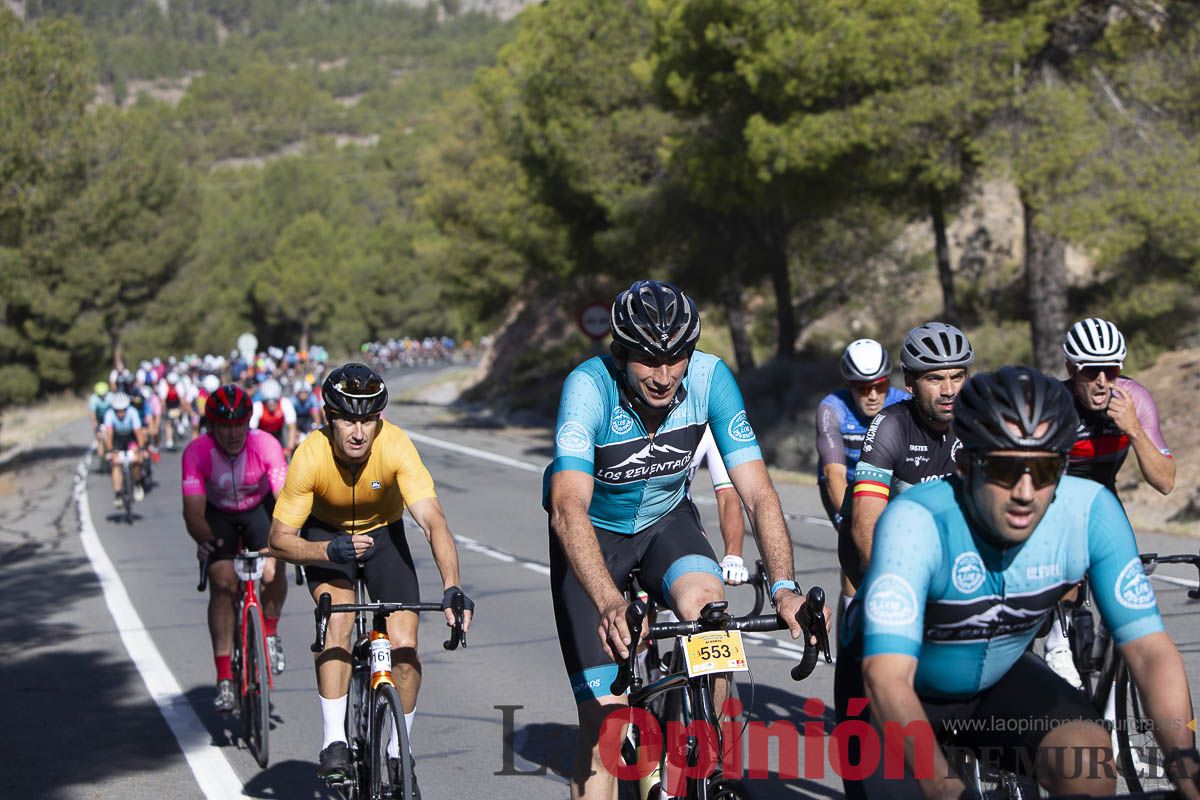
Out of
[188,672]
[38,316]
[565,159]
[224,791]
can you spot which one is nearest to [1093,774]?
[224,791]

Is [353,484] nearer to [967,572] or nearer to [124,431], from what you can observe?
[967,572]

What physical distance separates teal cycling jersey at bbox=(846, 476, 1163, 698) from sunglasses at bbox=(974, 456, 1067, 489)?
192 millimetres

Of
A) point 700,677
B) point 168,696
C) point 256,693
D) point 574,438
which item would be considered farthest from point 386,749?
point 168,696

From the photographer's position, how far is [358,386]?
19.7ft

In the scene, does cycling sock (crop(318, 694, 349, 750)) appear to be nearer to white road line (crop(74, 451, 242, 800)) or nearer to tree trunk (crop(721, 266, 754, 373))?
white road line (crop(74, 451, 242, 800))

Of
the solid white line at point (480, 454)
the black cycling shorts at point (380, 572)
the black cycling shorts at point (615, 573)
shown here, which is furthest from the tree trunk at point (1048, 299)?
the black cycling shorts at point (615, 573)

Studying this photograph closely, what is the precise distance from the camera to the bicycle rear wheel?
5531mm

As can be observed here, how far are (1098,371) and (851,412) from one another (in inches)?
71.1

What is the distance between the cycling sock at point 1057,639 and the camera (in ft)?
19.6

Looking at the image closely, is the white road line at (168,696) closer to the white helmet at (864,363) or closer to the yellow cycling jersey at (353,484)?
the yellow cycling jersey at (353,484)

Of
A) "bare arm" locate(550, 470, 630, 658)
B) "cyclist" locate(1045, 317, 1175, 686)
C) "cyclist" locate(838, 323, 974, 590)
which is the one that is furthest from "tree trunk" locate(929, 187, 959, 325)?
"bare arm" locate(550, 470, 630, 658)

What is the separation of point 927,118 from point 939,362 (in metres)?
16.2

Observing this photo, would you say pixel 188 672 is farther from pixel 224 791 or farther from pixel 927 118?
pixel 927 118

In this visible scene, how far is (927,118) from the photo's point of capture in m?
20.9
